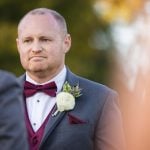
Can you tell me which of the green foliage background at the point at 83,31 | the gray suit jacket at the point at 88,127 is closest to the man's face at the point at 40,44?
the gray suit jacket at the point at 88,127

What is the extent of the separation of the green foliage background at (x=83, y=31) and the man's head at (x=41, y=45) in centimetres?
973

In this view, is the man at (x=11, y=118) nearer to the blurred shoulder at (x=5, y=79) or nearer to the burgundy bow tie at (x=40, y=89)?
the blurred shoulder at (x=5, y=79)

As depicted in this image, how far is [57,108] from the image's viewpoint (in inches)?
313

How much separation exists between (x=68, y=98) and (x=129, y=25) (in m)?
9.22

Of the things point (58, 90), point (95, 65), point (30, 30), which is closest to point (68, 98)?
point (58, 90)

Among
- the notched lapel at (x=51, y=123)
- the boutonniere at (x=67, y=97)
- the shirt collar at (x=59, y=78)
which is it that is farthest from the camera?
the shirt collar at (x=59, y=78)

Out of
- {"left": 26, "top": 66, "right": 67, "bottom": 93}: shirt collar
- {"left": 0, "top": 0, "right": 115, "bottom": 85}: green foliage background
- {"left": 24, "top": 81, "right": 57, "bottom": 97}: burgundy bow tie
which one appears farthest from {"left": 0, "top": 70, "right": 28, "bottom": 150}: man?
{"left": 0, "top": 0, "right": 115, "bottom": 85}: green foliage background

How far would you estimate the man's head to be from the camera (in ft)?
25.8

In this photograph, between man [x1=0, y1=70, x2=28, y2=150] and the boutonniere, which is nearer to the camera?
man [x1=0, y1=70, x2=28, y2=150]

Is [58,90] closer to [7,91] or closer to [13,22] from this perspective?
[7,91]

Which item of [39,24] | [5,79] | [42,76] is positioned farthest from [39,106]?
[5,79]

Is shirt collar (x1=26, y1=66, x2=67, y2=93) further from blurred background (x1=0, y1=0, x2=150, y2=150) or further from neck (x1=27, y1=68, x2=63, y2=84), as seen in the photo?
blurred background (x1=0, y1=0, x2=150, y2=150)

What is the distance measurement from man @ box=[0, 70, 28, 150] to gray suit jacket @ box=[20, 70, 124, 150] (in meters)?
2.13

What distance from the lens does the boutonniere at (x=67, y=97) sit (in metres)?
7.91
